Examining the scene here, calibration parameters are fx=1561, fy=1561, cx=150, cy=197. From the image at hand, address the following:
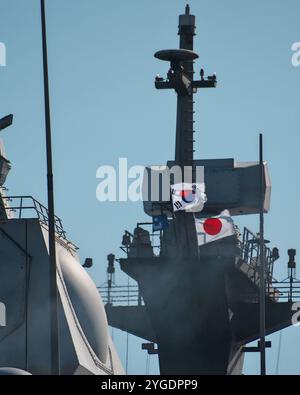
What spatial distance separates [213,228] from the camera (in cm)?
7375

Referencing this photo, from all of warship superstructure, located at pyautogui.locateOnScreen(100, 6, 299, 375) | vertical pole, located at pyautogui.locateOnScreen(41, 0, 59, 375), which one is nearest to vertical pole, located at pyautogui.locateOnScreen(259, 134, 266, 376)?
warship superstructure, located at pyautogui.locateOnScreen(100, 6, 299, 375)

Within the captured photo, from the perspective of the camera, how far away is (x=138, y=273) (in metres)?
73.6

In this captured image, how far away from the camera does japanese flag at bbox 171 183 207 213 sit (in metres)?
72.4

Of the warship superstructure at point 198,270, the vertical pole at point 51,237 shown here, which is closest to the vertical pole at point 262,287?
the warship superstructure at point 198,270

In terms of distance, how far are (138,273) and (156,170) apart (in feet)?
19.3

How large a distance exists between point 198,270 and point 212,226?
295 centimetres

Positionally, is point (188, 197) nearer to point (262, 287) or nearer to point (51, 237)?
point (262, 287)

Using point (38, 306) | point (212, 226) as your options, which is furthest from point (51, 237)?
point (212, 226)

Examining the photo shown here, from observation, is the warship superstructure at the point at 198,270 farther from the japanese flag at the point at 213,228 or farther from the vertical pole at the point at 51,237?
the vertical pole at the point at 51,237

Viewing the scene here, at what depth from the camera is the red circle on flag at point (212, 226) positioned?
241 ft

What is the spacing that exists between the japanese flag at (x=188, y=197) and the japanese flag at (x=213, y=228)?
0.91 m

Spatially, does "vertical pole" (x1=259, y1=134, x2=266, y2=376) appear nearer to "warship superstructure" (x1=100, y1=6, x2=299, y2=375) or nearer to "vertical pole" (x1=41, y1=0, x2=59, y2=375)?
"warship superstructure" (x1=100, y1=6, x2=299, y2=375)

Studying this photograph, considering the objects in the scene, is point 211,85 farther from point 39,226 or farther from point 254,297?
point 39,226
